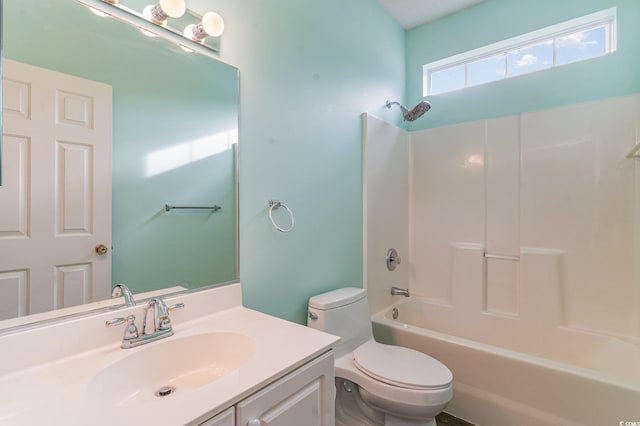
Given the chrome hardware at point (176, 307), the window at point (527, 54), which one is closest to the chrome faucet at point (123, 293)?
the chrome hardware at point (176, 307)

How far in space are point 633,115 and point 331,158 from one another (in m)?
→ 1.95

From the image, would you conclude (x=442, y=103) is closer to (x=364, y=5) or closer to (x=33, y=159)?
(x=364, y=5)

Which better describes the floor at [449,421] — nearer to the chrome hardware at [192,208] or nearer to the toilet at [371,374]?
the toilet at [371,374]

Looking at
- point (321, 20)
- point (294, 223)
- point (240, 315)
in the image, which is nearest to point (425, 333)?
point (294, 223)

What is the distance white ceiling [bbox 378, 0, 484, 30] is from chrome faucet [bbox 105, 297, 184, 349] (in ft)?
8.50

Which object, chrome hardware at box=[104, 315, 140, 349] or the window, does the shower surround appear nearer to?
the window

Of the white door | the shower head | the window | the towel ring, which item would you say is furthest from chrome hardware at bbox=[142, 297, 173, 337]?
the window

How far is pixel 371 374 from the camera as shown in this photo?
1481mm

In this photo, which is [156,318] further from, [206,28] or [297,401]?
[206,28]

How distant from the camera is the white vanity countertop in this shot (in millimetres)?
638

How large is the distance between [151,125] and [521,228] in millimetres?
2466

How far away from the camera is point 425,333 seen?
1926 mm

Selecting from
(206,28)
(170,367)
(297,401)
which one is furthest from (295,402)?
(206,28)

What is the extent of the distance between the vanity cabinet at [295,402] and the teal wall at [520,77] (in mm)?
2368
